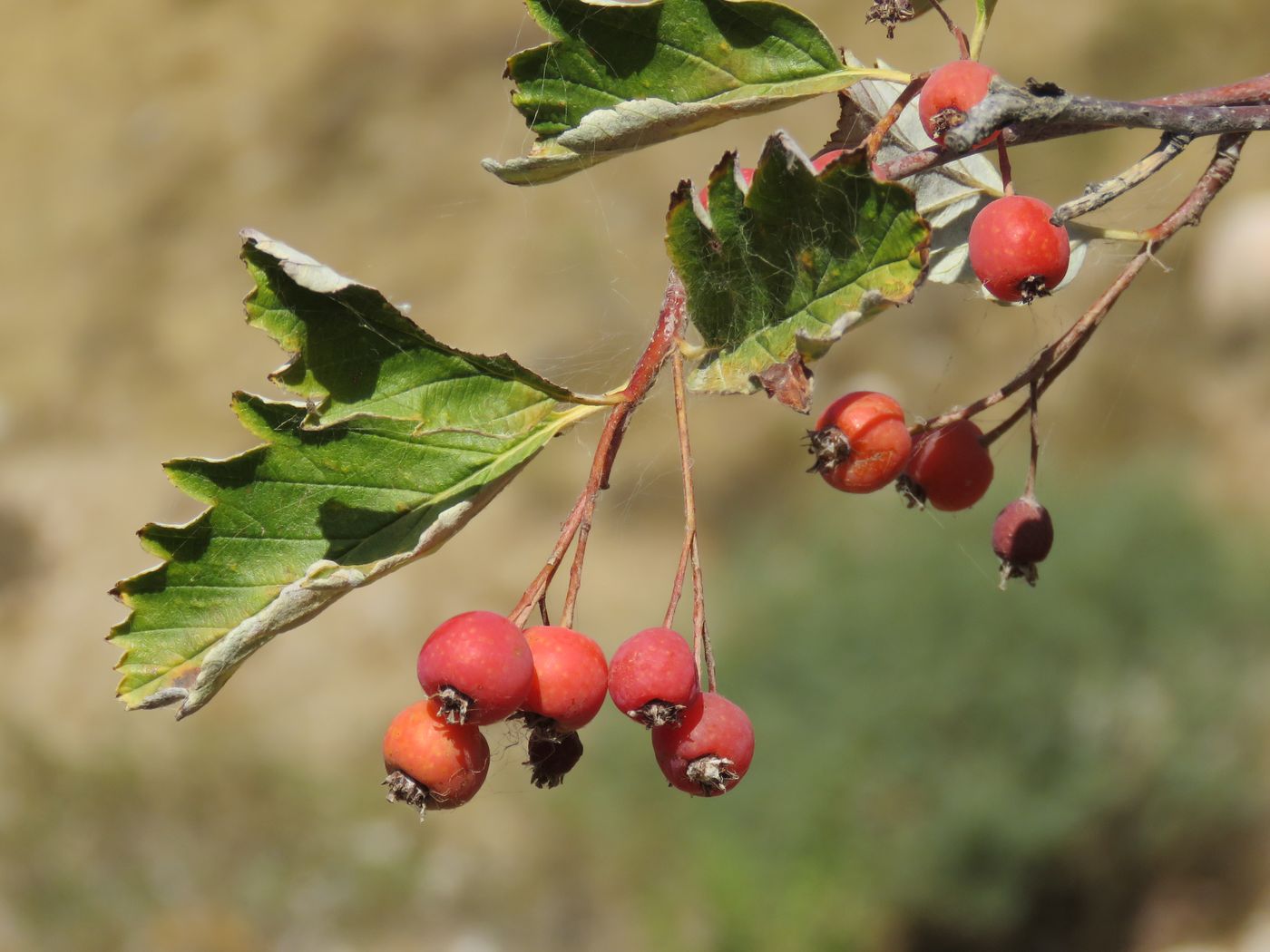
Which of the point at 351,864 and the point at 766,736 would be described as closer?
the point at 766,736

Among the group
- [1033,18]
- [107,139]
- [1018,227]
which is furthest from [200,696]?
[107,139]

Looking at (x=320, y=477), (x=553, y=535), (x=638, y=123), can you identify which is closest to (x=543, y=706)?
(x=320, y=477)

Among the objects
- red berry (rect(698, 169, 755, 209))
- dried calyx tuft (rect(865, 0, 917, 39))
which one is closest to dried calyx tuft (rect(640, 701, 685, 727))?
red berry (rect(698, 169, 755, 209))

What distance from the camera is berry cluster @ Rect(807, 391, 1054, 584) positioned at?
3.70 ft

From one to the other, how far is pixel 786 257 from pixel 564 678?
41 cm

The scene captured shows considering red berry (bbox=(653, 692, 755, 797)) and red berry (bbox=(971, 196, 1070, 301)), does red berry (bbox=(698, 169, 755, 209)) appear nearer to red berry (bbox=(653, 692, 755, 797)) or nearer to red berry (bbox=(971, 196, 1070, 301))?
red berry (bbox=(971, 196, 1070, 301))

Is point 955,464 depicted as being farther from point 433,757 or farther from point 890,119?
point 433,757

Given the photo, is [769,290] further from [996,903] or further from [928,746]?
[996,903]

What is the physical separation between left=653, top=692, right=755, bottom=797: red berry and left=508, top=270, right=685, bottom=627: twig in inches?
Result: 5.8

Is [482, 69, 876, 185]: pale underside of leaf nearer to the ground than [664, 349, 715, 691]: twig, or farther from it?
farther from it

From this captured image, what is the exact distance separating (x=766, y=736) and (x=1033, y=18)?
7071 mm

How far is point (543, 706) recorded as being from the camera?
944 mm

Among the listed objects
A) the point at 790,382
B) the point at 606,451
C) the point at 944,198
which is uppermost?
the point at 944,198

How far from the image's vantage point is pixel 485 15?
11.1 m
